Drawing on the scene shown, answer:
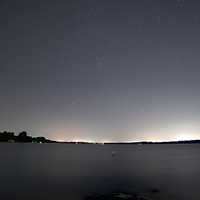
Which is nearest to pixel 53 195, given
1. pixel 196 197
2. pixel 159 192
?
pixel 159 192

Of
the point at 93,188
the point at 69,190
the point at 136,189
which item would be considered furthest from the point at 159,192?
the point at 69,190

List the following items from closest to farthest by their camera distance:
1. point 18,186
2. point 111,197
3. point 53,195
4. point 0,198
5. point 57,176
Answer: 1. point 111,197
2. point 0,198
3. point 53,195
4. point 18,186
5. point 57,176

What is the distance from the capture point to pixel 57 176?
2628 inches

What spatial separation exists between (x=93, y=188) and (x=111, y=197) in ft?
44.5

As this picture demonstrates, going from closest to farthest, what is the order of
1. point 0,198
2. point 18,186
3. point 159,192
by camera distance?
1. point 0,198
2. point 159,192
3. point 18,186

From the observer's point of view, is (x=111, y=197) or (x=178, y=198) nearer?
(x=111, y=197)

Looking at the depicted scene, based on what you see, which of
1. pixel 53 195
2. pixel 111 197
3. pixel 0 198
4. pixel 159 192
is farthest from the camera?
pixel 159 192

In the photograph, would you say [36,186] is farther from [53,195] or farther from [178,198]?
[178,198]

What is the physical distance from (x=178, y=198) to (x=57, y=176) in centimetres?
3263

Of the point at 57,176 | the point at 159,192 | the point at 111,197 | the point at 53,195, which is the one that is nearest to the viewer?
the point at 111,197

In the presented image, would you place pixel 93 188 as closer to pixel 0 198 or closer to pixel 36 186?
pixel 36 186

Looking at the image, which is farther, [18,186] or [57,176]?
[57,176]

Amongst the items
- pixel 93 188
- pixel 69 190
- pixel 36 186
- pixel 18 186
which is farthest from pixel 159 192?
pixel 18 186

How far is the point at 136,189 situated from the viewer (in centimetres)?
4916
